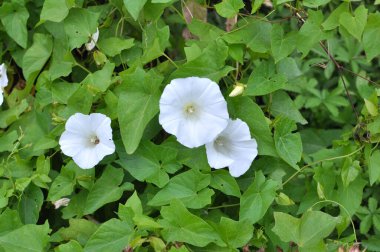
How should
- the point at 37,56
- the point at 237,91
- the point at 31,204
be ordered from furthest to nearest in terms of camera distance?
1. the point at 37,56
2. the point at 31,204
3. the point at 237,91

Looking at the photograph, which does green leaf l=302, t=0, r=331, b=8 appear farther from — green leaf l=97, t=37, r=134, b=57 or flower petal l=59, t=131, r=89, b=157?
flower petal l=59, t=131, r=89, b=157

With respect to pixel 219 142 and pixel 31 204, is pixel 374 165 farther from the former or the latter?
pixel 31 204

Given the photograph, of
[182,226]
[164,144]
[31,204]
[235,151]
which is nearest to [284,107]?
[235,151]

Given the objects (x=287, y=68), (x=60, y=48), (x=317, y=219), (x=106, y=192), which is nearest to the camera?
(x=317, y=219)

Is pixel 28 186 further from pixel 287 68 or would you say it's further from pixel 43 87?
pixel 287 68

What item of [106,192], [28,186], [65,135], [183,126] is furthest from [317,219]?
[28,186]

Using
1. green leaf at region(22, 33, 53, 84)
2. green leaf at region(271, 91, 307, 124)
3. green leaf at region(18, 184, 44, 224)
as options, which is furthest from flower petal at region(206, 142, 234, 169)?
green leaf at region(22, 33, 53, 84)
